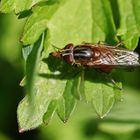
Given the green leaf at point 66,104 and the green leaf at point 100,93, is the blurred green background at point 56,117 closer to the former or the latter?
the green leaf at point 100,93

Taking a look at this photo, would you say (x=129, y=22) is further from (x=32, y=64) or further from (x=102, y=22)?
(x=32, y=64)

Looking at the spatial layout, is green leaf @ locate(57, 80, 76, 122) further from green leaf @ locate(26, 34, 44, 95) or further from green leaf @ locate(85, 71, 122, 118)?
green leaf @ locate(26, 34, 44, 95)

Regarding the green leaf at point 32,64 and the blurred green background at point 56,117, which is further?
the blurred green background at point 56,117

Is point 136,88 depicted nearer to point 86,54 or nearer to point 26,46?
point 86,54

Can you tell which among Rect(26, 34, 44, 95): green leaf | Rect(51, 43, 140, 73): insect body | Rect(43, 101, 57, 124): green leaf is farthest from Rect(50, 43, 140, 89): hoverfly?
Rect(43, 101, 57, 124): green leaf

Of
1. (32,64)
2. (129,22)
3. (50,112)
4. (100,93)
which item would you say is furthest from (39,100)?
(129,22)

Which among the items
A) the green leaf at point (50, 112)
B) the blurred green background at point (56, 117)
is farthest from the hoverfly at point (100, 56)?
the blurred green background at point (56, 117)

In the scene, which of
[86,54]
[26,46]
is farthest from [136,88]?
[26,46]
